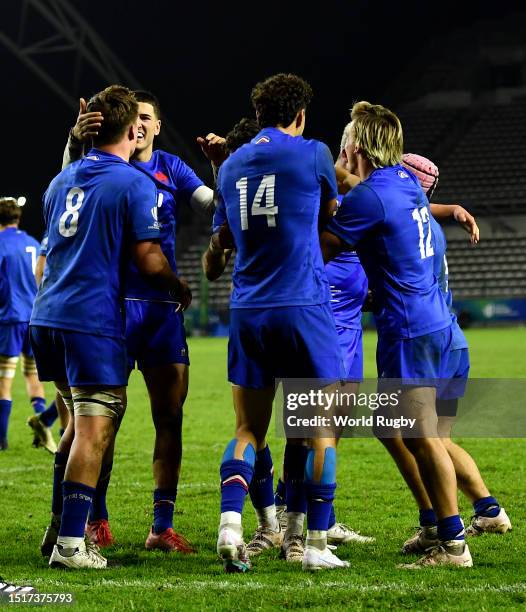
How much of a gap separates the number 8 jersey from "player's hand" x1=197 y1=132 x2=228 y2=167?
47 centimetres

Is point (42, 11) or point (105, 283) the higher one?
point (42, 11)

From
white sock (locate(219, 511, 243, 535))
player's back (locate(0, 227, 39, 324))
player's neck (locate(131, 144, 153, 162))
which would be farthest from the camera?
player's back (locate(0, 227, 39, 324))

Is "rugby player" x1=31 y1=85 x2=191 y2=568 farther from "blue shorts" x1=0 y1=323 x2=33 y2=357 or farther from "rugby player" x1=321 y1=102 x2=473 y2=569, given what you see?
"blue shorts" x1=0 y1=323 x2=33 y2=357

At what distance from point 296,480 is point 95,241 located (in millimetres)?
1448

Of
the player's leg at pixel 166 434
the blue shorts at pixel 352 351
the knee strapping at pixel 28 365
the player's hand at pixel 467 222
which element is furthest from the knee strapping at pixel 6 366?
the player's hand at pixel 467 222

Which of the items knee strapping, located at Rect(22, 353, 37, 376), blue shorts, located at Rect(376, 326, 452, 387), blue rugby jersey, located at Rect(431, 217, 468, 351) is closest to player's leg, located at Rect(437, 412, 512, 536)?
blue rugby jersey, located at Rect(431, 217, 468, 351)

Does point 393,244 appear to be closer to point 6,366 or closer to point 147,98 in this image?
point 147,98

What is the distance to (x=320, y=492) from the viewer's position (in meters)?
4.37

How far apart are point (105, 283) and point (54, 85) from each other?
27.5 m

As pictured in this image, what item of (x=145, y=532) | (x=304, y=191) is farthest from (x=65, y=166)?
(x=145, y=532)

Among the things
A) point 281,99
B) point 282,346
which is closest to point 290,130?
point 281,99

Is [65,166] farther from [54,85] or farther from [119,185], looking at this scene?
[54,85]

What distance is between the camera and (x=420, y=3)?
38.1 meters

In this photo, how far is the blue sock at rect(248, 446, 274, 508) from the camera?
5.06 metres
